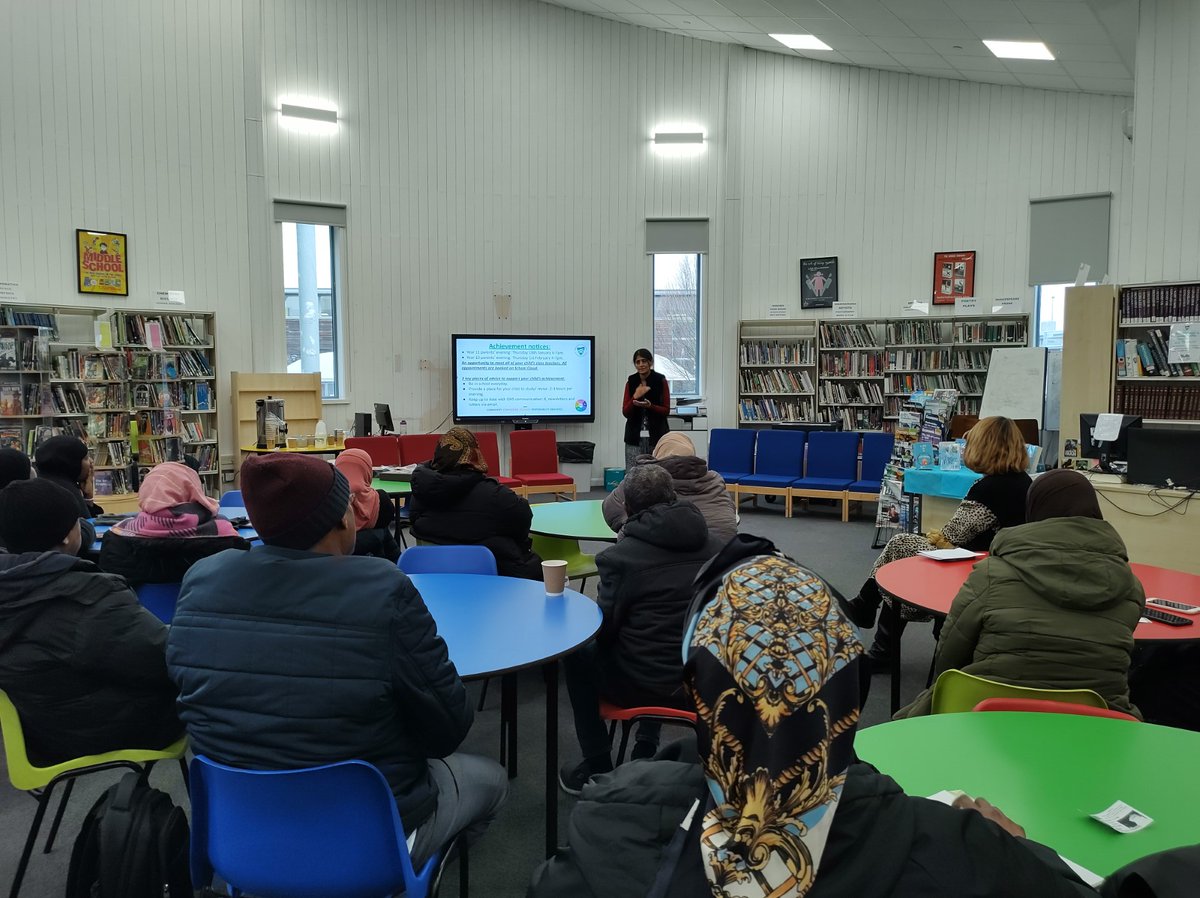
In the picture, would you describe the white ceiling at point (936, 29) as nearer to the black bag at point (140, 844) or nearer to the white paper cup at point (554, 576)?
the white paper cup at point (554, 576)

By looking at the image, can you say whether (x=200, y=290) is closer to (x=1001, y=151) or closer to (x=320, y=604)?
(x=320, y=604)

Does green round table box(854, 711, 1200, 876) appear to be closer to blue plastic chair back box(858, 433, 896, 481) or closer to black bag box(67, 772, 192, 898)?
black bag box(67, 772, 192, 898)

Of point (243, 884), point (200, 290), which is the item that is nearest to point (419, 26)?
point (200, 290)

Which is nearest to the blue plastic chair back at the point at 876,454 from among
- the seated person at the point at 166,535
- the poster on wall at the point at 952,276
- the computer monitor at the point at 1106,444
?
the poster on wall at the point at 952,276

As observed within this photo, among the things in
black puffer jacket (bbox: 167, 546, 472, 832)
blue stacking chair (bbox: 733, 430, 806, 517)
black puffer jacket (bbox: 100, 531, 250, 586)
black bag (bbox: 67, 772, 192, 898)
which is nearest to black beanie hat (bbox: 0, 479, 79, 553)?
black puffer jacket (bbox: 100, 531, 250, 586)

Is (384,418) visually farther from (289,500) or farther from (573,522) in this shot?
(289,500)

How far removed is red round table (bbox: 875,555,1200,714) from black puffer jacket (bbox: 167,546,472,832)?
1846mm

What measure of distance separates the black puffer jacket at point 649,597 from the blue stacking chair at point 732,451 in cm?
693

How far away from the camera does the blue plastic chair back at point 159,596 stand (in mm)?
3223

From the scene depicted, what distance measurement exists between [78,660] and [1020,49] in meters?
8.99

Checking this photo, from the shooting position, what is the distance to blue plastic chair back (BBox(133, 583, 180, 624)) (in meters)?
3.22

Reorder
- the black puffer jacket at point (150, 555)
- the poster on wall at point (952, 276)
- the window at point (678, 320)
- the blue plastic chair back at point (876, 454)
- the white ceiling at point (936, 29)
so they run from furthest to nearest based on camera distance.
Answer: the window at point (678, 320)
the poster on wall at point (952, 276)
the blue plastic chair back at point (876, 454)
the white ceiling at point (936, 29)
the black puffer jacket at point (150, 555)

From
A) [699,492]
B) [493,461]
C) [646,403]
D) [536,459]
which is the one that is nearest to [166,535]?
[699,492]

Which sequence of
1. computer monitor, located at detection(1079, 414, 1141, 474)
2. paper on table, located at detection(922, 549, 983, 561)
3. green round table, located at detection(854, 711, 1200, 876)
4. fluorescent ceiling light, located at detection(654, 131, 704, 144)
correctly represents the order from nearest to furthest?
green round table, located at detection(854, 711, 1200, 876) < paper on table, located at detection(922, 549, 983, 561) < computer monitor, located at detection(1079, 414, 1141, 474) < fluorescent ceiling light, located at detection(654, 131, 704, 144)
